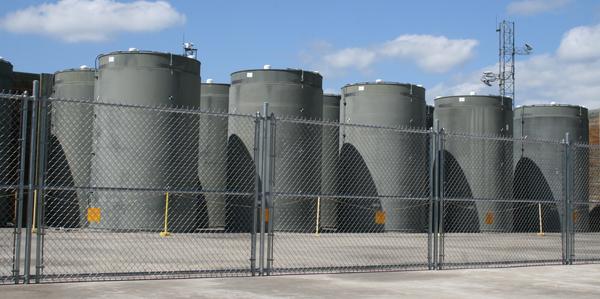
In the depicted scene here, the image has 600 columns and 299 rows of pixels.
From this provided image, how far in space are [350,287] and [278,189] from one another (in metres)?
13.2

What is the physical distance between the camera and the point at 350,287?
9695 millimetres

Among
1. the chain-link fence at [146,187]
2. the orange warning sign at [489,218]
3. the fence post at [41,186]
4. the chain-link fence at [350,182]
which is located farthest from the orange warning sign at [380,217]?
the fence post at [41,186]

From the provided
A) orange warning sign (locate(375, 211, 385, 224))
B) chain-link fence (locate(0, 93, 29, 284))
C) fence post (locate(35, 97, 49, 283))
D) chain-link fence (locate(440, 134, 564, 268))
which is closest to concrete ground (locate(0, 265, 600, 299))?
fence post (locate(35, 97, 49, 283))

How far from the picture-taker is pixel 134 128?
20.6 meters

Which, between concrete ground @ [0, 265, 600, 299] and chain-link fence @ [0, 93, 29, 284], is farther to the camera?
chain-link fence @ [0, 93, 29, 284]

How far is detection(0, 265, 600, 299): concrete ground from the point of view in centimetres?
873

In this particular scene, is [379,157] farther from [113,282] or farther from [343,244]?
[113,282]

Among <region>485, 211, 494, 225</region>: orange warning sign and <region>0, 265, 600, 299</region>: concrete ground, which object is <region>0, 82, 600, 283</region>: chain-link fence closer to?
→ <region>485, 211, 494, 225</region>: orange warning sign

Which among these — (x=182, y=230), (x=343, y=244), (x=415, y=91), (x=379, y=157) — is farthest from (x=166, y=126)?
(x=415, y=91)

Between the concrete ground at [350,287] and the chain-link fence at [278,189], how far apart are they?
10.4 ft

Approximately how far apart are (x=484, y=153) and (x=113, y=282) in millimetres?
19593

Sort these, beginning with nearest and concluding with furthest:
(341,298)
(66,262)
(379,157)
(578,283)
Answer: (341,298), (578,283), (66,262), (379,157)

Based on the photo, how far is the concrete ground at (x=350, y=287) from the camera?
8727 mm

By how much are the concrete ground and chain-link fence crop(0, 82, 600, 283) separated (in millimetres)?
3172
